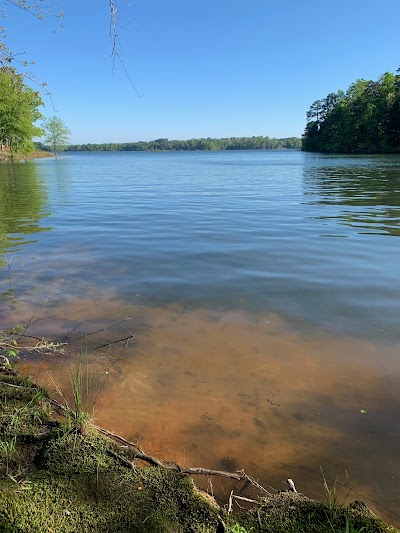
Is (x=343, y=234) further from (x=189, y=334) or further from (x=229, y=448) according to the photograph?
(x=229, y=448)

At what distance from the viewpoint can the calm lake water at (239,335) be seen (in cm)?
319

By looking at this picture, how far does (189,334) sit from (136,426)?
73.1 inches

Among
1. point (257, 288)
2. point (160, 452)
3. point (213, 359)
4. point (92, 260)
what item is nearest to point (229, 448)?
point (160, 452)

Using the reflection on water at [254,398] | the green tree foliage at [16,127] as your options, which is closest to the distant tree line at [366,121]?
the green tree foliage at [16,127]

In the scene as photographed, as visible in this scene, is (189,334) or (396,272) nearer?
(189,334)

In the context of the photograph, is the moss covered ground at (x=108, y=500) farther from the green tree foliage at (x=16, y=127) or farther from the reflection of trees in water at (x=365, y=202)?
the green tree foliage at (x=16, y=127)

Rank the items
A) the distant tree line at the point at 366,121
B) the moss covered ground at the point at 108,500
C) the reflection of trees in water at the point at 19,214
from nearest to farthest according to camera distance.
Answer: the moss covered ground at the point at 108,500, the reflection of trees in water at the point at 19,214, the distant tree line at the point at 366,121

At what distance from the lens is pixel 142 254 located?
30.1 feet

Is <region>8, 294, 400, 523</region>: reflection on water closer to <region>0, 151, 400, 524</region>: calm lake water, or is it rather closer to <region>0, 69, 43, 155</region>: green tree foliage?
<region>0, 151, 400, 524</region>: calm lake water

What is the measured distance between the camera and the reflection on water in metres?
3.00

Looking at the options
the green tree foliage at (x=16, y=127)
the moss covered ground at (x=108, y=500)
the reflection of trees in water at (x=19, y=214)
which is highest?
the green tree foliage at (x=16, y=127)

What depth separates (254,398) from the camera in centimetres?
383

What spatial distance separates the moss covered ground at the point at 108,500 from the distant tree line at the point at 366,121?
8287 cm

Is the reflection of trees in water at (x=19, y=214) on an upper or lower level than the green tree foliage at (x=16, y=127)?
lower
